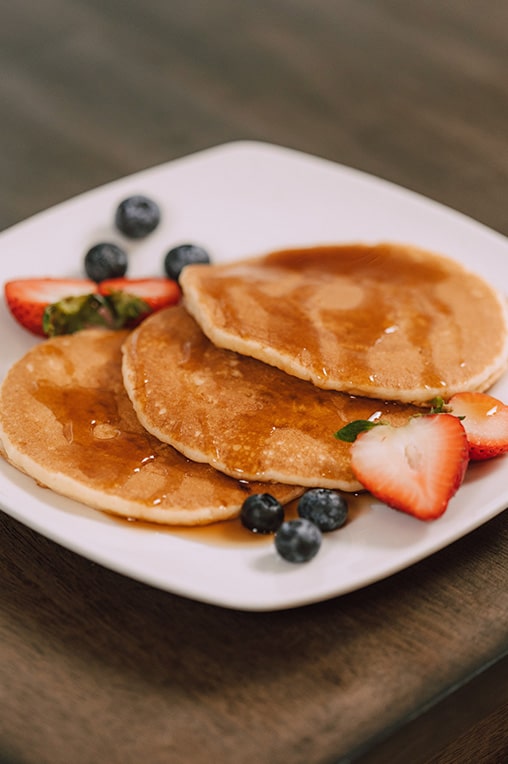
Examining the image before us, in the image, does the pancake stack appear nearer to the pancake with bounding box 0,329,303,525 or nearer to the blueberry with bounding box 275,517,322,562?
the pancake with bounding box 0,329,303,525

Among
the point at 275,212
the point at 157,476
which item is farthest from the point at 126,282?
the point at 157,476

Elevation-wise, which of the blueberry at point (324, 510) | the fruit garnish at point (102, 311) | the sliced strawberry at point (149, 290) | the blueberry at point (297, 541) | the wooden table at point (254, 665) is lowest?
the wooden table at point (254, 665)

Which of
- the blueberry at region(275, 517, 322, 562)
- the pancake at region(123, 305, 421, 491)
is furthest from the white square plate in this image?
the pancake at region(123, 305, 421, 491)

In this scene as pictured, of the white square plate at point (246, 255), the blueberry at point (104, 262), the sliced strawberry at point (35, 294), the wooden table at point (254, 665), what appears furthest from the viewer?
the blueberry at point (104, 262)

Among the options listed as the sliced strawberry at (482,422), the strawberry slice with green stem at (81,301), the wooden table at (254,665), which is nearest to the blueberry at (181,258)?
the strawberry slice with green stem at (81,301)

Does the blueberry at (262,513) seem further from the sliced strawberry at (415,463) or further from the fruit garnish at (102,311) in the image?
the fruit garnish at (102,311)

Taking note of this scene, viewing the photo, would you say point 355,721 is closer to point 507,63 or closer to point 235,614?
point 235,614
